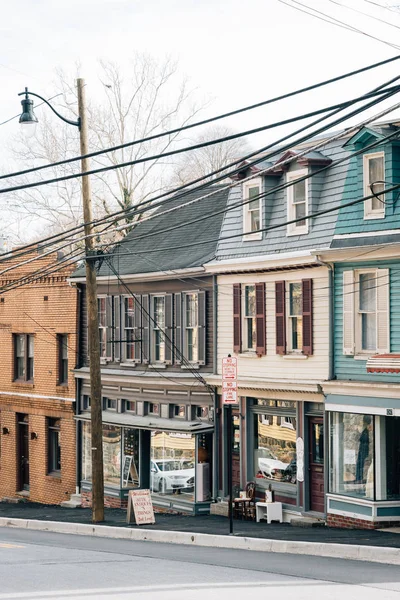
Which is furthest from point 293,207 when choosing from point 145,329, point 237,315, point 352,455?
point 145,329

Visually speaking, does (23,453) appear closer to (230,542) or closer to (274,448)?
(274,448)

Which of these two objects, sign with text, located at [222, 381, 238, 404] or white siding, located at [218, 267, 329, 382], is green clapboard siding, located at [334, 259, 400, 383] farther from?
sign with text, located at [222, 381, 238, 404]

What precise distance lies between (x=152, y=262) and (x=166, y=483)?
21.9 feet

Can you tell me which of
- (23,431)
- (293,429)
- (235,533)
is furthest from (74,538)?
(23,431)

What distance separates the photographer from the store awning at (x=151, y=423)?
94.8 ft

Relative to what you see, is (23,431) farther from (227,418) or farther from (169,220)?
(227,418)

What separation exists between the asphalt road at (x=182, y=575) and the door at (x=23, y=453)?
18.4 meters

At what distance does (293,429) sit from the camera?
2630 cm

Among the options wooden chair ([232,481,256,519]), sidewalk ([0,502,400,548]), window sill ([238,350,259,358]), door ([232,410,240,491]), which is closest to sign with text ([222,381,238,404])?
sidewalk ([0,502,400,548])

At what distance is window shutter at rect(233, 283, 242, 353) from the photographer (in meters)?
28.1

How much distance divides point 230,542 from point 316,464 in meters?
5.11

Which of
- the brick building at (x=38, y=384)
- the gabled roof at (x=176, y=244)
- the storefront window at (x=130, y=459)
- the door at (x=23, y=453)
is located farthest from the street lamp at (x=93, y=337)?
the door at (x=23, y=453)

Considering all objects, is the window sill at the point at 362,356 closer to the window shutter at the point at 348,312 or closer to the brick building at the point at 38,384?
the window shutter at the point at 348,312

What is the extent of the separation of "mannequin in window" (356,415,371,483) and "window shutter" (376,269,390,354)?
5.40 ft
